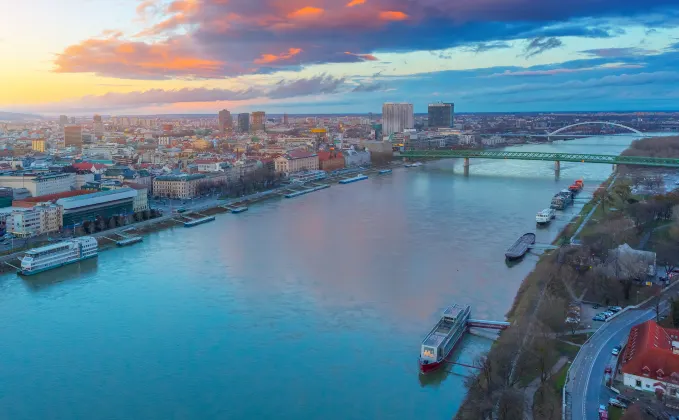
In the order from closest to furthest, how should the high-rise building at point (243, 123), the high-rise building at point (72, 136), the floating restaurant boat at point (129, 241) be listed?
the floating restaurant boat at point (129, 241) → the high-rise building at point (72, 136) → the high-rise building at point (243, 123)

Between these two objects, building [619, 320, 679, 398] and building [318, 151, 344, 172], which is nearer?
building [619, 320, 679, 398]

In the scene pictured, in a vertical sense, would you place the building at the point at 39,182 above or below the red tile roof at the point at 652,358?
above

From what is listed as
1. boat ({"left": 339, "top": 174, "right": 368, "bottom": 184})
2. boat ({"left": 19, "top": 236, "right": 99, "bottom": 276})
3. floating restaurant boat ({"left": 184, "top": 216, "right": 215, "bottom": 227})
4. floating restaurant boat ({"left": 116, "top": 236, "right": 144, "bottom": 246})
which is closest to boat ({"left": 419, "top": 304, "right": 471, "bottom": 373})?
boat ({"left": 19, "top": 236, "right": 99, "bottom": 276})

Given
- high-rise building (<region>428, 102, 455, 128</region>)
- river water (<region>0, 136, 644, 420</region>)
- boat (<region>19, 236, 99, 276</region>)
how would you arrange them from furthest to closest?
high-rise building (<region>428, 102, 455, 128</region>)
boat (<region>19, 236, 99, 276</region>)
river water (<region>0, 136, 644, 420</region>)

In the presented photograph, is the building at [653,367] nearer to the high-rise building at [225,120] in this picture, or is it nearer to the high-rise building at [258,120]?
the high-rise building at [258,120]

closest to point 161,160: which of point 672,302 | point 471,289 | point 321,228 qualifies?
point 321,228

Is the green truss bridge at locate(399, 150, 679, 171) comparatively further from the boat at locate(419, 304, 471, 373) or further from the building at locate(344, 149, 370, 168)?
the boat at locate(419, 304, 471, 373)

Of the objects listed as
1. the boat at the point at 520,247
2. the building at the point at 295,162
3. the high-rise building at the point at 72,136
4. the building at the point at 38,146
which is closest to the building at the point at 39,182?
the building at the point at 295,162
